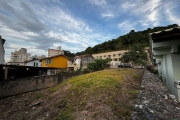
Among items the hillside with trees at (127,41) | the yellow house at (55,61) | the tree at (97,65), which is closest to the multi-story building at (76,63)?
the yellow house at (55,61)

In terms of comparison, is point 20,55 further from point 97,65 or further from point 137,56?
point 137,56

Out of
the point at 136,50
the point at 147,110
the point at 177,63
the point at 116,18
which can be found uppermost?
the point at 116,18

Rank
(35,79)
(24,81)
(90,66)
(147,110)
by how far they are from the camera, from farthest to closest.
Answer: (90,66)
(35,79)
(24,81)
(147,110)

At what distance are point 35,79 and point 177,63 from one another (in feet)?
30.6

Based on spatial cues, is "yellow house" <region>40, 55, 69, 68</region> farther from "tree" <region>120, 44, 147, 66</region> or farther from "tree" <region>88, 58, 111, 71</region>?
"tree" <region>120, 44, 147, 66</region>

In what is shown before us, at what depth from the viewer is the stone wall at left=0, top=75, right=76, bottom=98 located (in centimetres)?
695

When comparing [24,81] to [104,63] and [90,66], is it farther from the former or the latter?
[104,63]

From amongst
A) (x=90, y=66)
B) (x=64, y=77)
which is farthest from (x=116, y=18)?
(x=90, y=66)

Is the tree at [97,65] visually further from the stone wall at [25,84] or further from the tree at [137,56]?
the stone wall at [25,84]

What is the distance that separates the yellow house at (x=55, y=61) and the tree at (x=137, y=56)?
14.6 m

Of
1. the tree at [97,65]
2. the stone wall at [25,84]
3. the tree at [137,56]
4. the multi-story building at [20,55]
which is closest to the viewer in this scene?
the stone wall at [25,84]

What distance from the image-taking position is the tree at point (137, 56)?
68.6 ft

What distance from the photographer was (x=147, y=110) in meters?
1.33

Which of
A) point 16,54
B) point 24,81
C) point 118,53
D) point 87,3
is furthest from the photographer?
point 16,54
